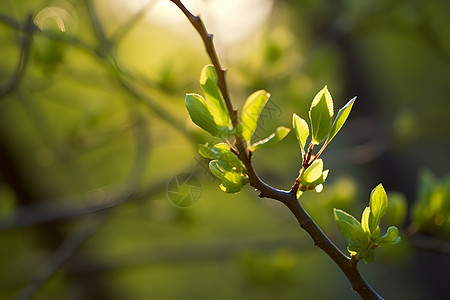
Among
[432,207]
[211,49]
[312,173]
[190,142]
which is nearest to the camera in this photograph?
[211,49]

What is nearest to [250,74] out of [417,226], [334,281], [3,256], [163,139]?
[163,139]

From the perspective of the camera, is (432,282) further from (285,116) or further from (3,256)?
(3,256)

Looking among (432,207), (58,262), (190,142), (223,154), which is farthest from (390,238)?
(58,262)

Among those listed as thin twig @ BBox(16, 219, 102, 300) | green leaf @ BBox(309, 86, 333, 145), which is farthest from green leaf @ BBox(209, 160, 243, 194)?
thin twig @ BBox(16, 219, 102, 300)

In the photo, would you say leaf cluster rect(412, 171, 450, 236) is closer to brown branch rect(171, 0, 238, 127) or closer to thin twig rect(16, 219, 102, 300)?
brown branch rect(171, 0, 238, 127)

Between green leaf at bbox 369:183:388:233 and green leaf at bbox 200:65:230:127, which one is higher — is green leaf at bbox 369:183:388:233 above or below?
below

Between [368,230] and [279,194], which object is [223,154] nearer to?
[279,194]
